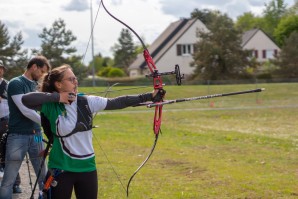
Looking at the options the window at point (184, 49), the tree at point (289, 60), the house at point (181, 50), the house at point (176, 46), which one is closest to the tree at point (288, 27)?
the house at point (176, 46)

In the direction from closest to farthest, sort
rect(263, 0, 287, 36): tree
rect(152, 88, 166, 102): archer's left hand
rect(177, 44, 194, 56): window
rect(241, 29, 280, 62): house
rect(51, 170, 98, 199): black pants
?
rect(51, 170, 98, 199): black pants, rect(152, 88, 166, 102): archer's left hand, rect(177, 44, 194, 56): window, rect(241, 29, 280, 62): house, rect(263, 0, 287, 36): tree

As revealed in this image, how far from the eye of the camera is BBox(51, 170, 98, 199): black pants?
4.11 metres

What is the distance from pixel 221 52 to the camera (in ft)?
158

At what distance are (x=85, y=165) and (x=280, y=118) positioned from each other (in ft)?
61.9

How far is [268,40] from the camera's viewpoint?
67375 millimetres

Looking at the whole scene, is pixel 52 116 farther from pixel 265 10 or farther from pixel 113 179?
pixel 265 10

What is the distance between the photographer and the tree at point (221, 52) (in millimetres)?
47969

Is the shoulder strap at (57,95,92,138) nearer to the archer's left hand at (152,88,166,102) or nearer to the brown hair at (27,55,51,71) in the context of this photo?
the archer's left hand at (152,88,166,102)

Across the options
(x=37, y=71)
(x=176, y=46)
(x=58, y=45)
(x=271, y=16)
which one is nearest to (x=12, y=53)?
(x=58, y=45)

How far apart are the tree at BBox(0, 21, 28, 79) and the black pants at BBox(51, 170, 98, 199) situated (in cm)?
3516

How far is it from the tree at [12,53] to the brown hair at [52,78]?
114ft

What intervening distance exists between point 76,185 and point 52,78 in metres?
0.86

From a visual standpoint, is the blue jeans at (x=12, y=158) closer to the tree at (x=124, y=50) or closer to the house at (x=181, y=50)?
the house at (x=181, y=50)

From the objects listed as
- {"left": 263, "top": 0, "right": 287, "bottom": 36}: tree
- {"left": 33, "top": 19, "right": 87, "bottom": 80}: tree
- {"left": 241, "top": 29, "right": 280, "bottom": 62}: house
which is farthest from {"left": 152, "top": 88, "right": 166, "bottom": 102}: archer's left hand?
{"left": 263, "top": 0, "right": 287, "bottom": 36}: tree
